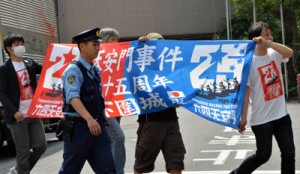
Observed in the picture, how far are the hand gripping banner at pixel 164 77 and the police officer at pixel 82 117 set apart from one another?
1069 mm

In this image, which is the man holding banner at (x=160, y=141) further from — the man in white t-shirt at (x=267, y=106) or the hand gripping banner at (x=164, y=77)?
the man in white t-shirt at (x=267, y=106)

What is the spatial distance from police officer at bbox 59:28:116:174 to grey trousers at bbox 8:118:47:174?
1674mm

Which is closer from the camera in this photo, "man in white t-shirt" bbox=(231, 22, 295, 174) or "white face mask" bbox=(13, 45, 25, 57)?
"man in white t-shirt" bbox=(231, 22, 295, 174)

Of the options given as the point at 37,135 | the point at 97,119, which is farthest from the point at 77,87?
the point at 37,135

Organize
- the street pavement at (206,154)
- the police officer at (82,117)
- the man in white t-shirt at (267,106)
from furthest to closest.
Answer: the street pavement at (206,154)
the man in white t-shirt at (267,106)
the police officer at (82,117)

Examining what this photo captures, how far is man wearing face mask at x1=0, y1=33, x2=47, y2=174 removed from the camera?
6.89m

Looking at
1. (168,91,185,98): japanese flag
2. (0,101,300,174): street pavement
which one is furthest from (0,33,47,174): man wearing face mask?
(0,101,300,174): street pavement

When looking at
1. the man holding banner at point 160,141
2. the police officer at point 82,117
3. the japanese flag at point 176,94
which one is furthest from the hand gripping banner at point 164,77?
the police officer at point 82,117

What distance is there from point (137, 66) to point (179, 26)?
127 ft

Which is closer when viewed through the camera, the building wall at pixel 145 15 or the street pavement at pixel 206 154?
the street pavement at pixel 206 154

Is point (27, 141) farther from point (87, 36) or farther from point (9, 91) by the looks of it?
point (87, 36)

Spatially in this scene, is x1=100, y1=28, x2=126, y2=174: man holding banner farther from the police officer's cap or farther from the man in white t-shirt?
→ the police officer's cap

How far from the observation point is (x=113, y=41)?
22.2ft

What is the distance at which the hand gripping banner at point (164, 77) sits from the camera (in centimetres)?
627
